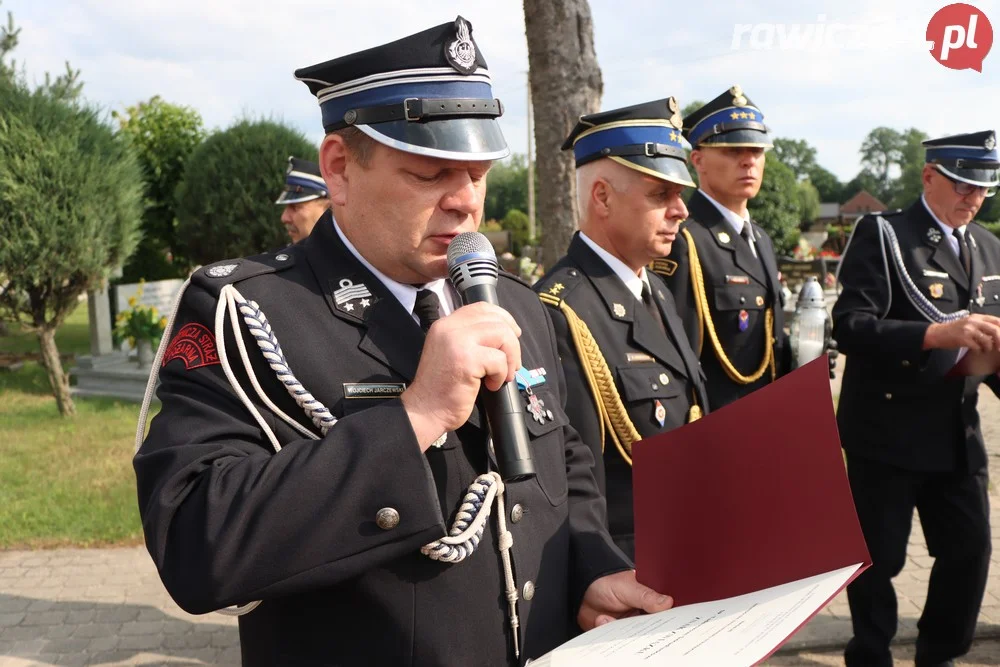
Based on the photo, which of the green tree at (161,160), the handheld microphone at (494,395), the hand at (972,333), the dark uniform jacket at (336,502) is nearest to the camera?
the dark uniform jacket at (336,502)

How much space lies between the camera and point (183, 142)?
593 inches

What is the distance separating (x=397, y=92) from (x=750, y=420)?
926mm

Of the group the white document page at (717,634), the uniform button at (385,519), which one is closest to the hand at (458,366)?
the uniform button at (385,519)

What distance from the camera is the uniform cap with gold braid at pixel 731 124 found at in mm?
4785

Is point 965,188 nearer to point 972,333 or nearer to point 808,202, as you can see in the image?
point 972,333

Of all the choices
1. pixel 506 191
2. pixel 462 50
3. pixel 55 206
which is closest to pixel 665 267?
pixel 462 50

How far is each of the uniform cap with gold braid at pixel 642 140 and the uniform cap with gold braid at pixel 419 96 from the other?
1.67m

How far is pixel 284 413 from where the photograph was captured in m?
1.70

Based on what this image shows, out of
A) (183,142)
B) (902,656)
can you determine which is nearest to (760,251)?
(902,656)

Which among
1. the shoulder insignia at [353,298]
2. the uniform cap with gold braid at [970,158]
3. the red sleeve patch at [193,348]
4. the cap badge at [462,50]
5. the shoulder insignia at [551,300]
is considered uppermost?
the cap badge at [462,50]

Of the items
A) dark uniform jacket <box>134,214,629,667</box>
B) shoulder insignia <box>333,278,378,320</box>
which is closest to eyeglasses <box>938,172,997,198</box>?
dark uniform jacket <box>134,214,629,667</box>

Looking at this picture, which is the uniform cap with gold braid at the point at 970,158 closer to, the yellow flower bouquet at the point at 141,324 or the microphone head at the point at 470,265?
the microphone head at the point at 470,265

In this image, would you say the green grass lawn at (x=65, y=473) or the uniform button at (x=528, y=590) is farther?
the green grass lawn at (x=65, y=473)

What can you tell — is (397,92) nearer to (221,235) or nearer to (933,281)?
(933,281)
